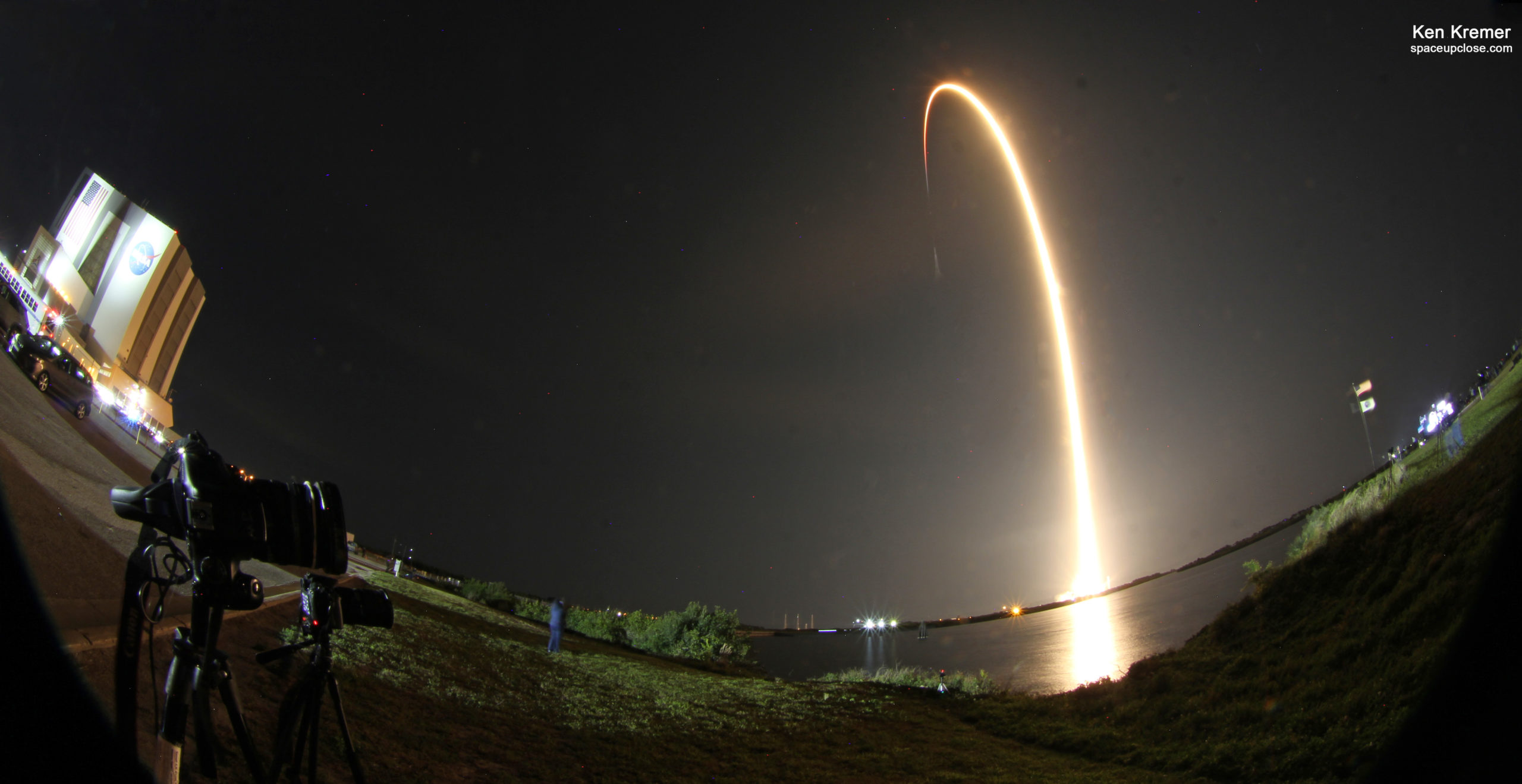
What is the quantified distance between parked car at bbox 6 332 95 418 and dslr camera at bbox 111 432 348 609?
14.1 metres

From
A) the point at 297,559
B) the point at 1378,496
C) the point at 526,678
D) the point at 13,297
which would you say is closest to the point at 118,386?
the point at 13,297

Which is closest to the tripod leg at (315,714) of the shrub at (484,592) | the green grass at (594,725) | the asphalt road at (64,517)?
the green grass at (594,725)

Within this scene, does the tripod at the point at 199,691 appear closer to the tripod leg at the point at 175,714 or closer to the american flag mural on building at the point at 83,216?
the tripod leg at the point at 175,714

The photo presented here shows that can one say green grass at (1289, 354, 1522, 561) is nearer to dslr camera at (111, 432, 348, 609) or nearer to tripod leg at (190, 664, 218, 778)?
dslr camera at (111, 432, 348, 609)

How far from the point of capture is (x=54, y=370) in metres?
17.6

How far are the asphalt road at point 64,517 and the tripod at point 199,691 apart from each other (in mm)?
1990

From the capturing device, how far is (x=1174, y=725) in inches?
468

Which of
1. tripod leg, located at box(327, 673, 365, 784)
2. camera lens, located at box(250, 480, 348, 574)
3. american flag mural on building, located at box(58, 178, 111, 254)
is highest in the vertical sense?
american flag mural on building, located at box(58, 178, 111, 254)

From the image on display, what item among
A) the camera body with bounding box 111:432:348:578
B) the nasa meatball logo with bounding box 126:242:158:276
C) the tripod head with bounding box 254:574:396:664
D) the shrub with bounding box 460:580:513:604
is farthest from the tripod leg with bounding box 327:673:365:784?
the nasa meatball logo with bounding box 126:242:158:276

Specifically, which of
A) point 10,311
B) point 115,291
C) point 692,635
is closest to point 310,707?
point 10,311

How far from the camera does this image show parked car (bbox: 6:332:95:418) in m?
14.0

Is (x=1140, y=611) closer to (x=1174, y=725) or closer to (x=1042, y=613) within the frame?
(x=1174, y=725)

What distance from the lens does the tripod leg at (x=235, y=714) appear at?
3.44 m

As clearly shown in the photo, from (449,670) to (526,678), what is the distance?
2.45m
